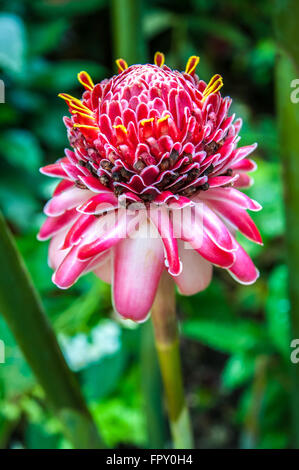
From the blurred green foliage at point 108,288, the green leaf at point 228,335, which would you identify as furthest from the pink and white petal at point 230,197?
the green leaf at point 228,335

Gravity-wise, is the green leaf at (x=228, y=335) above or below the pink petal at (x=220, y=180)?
below

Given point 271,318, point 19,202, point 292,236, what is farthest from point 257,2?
point 292,236

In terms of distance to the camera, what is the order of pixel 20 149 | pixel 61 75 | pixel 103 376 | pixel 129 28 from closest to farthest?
pixel 129 28 < pixel 103 376 < pixel 20 149 < pixel 61 75

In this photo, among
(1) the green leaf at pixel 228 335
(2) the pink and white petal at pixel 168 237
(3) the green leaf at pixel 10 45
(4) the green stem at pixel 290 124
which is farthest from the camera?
(3) the green leaf at pixel 10 45

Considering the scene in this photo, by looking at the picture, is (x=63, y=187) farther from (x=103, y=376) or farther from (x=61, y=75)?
(x=61, y=75)

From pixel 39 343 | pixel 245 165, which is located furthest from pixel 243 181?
pixel 39 343

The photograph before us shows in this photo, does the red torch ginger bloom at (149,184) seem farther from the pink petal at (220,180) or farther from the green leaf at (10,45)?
the green leaf at (10,45)
